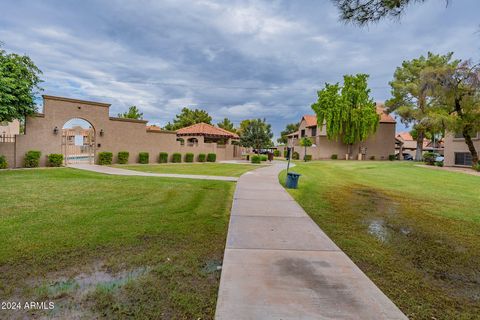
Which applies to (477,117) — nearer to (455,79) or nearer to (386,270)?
(455,79)

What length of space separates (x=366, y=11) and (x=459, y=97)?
23.0m

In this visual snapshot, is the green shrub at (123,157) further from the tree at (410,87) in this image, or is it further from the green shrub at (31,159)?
the tree at (410,87)

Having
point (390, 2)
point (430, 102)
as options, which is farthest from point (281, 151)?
point (390, 2)

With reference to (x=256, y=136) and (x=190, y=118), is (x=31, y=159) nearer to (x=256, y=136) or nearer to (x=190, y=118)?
(x=256, y=136)

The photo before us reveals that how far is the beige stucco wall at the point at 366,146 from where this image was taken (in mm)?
40875

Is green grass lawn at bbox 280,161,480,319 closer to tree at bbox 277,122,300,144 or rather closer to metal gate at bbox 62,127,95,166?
metal gate at bbox 62,127,95,166

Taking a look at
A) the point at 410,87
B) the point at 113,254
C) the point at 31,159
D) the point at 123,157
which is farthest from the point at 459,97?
the point at 31,159

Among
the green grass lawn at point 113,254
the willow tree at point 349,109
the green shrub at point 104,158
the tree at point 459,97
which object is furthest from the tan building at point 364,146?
the green grass lawn at point 113,254

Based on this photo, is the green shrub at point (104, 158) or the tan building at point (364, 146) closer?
the green shrub at point (104, 158)

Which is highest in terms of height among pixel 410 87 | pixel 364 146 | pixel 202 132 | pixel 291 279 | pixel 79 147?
pixel 410 87

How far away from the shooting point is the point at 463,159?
2602 centimetres

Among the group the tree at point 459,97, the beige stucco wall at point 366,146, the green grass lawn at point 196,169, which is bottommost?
the green grass lawn at point 196,169

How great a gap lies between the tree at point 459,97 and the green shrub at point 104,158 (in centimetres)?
2534

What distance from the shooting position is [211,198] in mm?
9164
